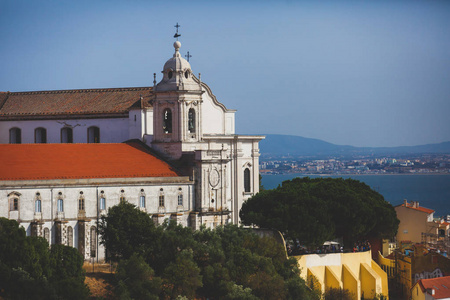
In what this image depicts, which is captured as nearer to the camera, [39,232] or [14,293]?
[14,293]

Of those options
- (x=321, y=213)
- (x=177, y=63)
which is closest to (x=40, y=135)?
(x=177, y=63)

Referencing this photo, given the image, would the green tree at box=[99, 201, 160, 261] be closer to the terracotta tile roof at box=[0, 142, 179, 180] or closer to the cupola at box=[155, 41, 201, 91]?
the terracotta tile roof at box=[0, 142, 179, 180]

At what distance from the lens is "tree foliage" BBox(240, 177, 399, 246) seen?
74.4 meters

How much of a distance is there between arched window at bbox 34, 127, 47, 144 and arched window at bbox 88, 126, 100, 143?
4020mm

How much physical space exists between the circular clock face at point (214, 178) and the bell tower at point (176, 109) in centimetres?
324

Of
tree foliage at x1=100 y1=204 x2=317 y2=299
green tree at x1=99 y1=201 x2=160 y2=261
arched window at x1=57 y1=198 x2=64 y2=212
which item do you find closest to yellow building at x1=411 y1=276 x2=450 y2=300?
tree foliage at x1=100 y1=204 x2=317 y2=299

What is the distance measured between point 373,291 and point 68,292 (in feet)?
96.9

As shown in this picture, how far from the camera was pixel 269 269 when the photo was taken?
67188 millimetres

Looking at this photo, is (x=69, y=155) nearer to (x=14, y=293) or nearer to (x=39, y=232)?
(x=39, y=232)

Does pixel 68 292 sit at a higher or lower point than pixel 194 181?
lower

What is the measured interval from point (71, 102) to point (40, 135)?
3.85 meters

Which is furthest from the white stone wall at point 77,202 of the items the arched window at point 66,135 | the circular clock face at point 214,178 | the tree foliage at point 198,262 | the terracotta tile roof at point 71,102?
the arched window at point 66,135

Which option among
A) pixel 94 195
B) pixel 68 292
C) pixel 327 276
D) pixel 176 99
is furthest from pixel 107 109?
pixel 68 292

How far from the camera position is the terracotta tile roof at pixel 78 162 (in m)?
69.9
